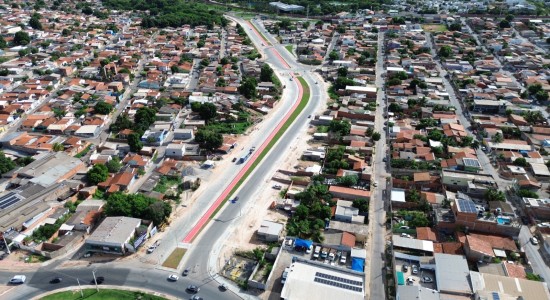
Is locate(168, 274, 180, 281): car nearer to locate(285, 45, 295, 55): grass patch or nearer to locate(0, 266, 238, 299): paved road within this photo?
locate(0, 266, 238, 299): paved road

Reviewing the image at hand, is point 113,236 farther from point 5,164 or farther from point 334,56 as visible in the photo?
point 334,56

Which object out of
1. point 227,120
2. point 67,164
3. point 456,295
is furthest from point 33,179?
point 456,295

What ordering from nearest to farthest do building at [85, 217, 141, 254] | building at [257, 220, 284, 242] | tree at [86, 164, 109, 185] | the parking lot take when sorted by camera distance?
the parking lot, building at [85, 217, 141, 254], building at [257, 220, 284, 242], tree at [86, 164, 109, 185]

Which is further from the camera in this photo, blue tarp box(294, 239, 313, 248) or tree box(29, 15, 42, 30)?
tree box(29, 15, 42, 30)

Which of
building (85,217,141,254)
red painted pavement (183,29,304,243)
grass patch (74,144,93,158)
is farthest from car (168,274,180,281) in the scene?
grass patch (74,144,93,158)

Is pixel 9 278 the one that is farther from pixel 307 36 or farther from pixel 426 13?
pixel 426 13

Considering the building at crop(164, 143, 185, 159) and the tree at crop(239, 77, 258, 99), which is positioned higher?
the tree at crop(239, 77, 258, 99)

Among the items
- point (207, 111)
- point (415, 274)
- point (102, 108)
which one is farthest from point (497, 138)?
point (102, 108)
